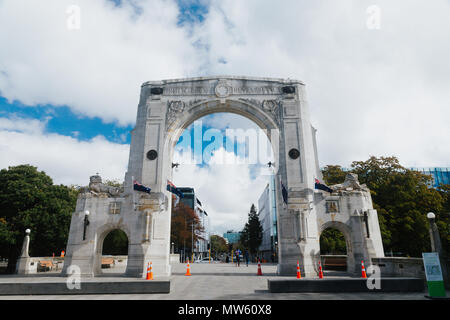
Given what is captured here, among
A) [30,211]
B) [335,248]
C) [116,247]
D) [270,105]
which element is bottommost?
[335,248]

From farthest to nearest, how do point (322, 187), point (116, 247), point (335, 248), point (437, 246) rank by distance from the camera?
point (116, 247)
point (335, 248)
point (322, 187)
point (437, 246)

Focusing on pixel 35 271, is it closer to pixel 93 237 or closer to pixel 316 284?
pixel 93 237

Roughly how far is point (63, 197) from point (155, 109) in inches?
512

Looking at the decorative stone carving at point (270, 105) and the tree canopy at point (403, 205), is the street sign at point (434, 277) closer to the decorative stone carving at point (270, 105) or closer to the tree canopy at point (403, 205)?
the decorative stone carving at point (270, 105)

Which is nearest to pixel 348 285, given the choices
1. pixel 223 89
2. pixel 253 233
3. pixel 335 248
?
pixel 223 89

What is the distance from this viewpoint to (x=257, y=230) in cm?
6212

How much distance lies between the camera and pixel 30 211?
Answer: 22.5 metres

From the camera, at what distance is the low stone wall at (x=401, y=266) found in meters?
13.5

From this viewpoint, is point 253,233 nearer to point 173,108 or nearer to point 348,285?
point 173,108

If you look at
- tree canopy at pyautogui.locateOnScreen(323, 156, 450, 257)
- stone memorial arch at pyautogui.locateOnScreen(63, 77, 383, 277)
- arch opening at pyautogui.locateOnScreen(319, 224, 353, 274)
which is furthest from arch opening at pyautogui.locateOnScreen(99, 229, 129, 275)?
tree canopy at pyautogui.locateOnScreen(323, 156, 450, 257)

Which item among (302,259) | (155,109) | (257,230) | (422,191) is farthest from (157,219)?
(257,230)

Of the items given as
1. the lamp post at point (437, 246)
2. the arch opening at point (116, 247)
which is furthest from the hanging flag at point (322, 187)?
the arch opening at point (116, 247)

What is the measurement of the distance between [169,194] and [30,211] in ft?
39.5

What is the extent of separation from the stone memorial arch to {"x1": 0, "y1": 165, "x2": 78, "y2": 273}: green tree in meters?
6.79
